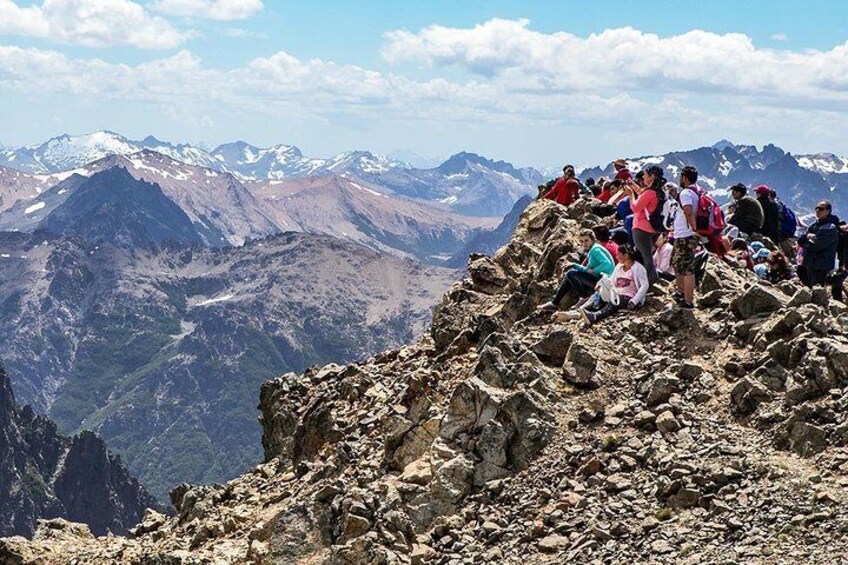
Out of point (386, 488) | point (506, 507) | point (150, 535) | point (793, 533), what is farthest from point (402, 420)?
point (793, 533)

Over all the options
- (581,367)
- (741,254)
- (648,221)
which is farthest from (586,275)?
(741,254)

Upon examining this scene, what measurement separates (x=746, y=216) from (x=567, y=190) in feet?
30.2

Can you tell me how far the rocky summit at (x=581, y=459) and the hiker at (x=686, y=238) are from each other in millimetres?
687

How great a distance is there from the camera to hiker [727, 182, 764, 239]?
1698 inches

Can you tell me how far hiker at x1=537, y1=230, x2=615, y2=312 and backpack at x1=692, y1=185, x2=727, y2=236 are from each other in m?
3.28

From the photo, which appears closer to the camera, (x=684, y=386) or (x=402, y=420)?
(x=684, y=386)

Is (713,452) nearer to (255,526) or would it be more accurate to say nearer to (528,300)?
(255,526)

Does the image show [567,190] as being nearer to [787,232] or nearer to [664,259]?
[787,232]

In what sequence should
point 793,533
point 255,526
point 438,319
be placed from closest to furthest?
1. point 793,533
2. point 255,526
3. point 438,319

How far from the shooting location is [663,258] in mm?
35000

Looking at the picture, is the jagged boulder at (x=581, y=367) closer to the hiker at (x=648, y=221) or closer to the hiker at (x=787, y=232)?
the hiker at (x=648, y=221)

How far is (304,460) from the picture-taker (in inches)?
1361

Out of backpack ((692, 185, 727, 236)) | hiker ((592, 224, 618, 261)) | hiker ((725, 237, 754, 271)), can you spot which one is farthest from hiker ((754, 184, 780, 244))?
hiker ((592, 224, 618, 261))

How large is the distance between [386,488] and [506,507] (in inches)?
138
